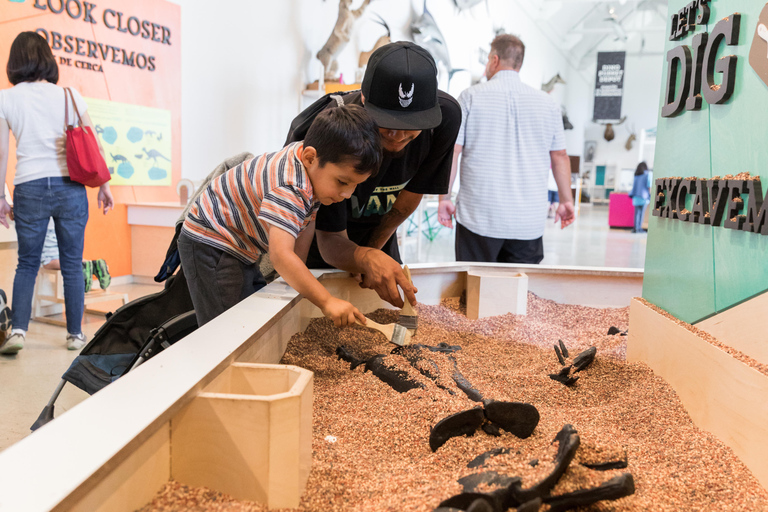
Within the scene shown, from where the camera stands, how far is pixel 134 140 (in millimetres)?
4820

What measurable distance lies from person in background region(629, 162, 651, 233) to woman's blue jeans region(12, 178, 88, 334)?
379 inches

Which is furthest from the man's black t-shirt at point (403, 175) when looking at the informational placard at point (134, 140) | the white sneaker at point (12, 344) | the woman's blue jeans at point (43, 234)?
the informational placard at point (134, 140)

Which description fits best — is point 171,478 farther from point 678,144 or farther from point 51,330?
point 51,330

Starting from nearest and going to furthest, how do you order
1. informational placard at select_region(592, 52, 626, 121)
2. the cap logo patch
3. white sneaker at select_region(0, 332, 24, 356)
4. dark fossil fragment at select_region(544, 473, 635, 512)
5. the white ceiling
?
dark fossil fragment at select_region(544, 473, 635, 512) < the cap logo patch < white sneaker at select_region(0, 332, 24, 356) < informational placard at select_region(592, 52, 626, 121) < the white ceiling

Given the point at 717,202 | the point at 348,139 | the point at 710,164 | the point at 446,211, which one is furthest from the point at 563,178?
the point at 348,139

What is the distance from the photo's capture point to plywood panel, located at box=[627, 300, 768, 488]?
902mm

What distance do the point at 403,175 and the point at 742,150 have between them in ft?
3.01

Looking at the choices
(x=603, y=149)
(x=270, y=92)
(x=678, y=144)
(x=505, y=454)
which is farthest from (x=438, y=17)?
(x=603, y=149)

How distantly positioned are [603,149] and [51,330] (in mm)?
19558

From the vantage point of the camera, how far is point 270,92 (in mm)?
6258

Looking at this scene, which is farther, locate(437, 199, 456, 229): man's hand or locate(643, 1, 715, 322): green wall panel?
locate(437, 199, 456, 229): man's hand

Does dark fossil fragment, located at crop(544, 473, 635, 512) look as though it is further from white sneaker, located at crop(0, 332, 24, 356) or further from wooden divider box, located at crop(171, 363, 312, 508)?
white sneaker, located at crop(0, 332, 24, 356)

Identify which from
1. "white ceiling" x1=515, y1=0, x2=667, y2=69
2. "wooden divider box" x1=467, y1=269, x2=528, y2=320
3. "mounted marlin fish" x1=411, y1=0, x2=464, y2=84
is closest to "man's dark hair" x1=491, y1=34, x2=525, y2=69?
"wooden divider box" x1=467, y1=269, x2=528, y2=320

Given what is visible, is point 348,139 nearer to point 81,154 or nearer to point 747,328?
point 747,328
